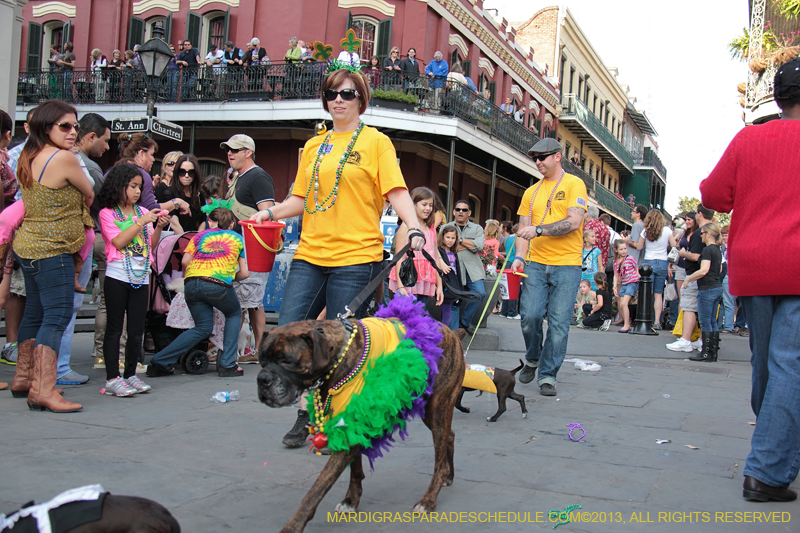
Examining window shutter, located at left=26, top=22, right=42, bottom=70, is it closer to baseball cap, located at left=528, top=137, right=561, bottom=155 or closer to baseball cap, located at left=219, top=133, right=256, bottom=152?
baseball cap, located at left=219, top=133, right=256, bottom=152

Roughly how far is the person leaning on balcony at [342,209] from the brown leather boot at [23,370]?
235 centimetres

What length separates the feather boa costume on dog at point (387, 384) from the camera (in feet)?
8.50

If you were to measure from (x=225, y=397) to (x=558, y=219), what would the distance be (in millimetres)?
3199

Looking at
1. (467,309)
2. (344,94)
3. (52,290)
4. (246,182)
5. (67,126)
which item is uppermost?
(344,94)

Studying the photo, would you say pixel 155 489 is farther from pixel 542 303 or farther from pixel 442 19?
pixel 442 19

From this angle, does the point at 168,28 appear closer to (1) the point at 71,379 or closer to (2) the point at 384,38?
(2) the point at 384,38

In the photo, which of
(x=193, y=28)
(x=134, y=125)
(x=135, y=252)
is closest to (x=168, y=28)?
(x=193, y=28)

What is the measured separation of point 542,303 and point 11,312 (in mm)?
4844

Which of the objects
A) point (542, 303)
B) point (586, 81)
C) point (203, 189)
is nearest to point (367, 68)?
point (203, 189)

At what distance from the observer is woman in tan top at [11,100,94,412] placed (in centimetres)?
454

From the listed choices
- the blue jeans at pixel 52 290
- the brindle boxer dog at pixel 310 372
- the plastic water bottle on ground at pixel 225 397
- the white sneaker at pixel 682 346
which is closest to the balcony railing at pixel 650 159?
the white sneaker at pixel 682 346

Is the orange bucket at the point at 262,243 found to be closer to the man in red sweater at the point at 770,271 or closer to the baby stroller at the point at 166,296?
the baby stroller at the point at 166,296

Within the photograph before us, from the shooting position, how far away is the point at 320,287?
12.3 ft

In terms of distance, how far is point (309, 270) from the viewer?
3711 mm
